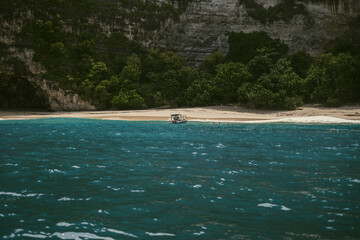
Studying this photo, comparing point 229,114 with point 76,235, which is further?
point 229,114

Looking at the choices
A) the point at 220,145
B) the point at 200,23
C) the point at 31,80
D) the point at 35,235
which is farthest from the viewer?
the point at 200,23

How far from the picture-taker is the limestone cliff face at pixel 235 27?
61906 mm

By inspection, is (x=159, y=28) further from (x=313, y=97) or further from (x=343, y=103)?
(x=343, y=103)

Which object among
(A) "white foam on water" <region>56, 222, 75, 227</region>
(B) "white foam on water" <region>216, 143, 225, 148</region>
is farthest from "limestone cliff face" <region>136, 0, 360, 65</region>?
(A) "white foam on water" <region>56, 222, 75, 227</region>

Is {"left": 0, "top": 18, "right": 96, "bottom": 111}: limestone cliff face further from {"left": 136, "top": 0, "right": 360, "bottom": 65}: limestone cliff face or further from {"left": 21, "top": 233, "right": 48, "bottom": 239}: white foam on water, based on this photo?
{"left": 21, "top": 233, "right": 48, "bottom": 239}: white foam on water

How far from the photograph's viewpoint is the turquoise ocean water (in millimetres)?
6531

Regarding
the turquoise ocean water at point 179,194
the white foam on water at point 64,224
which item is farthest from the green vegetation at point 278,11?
the white foam on water at point 64,224

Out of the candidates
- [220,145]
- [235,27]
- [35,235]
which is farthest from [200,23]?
[35,235]

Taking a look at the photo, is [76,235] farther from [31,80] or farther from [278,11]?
[278,11]

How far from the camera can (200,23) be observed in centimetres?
6378

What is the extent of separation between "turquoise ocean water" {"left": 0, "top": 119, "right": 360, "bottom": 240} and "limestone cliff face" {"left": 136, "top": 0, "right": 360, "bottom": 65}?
162ft

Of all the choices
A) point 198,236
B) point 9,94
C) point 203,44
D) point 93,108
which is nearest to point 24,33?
point 9,94

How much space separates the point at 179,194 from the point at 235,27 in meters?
60.2

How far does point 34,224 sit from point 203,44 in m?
60.7
